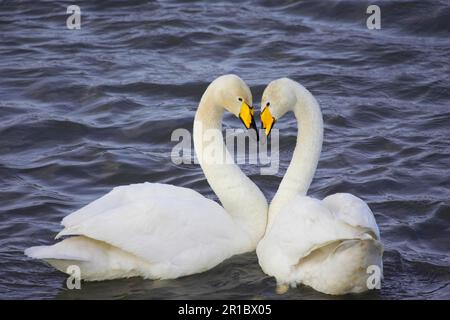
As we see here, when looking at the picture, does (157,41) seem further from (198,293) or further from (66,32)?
(198,293)

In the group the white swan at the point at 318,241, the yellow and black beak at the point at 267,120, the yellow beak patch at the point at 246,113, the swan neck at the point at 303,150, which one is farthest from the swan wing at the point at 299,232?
the yellow beak patch at the point at 246,113

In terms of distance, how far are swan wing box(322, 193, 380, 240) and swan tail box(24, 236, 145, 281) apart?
5.03 feet

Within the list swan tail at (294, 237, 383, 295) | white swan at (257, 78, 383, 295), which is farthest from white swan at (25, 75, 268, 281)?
swan tail at (294, 237, 383, 295)

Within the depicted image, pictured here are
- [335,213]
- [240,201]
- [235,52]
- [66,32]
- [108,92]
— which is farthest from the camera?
[66,32]

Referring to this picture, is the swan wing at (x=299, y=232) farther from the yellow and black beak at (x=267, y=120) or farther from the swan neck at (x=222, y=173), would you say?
the yellow and black beak at (x=267, y=120)

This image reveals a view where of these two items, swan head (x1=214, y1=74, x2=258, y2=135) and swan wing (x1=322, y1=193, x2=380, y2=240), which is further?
swan head (x1=214, y1=74, x2=258, y2=135)

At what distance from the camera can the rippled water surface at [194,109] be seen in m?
8.77

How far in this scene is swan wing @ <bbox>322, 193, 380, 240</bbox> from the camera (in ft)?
24.9

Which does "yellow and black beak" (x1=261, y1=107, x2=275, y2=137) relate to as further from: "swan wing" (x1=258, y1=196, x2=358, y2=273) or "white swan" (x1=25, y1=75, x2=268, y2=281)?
"swan wing" (x1=258, y1=196, x2=358, y2=273)

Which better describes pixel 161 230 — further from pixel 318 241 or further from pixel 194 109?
pixel 194 109

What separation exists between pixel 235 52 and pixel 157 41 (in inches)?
46.3

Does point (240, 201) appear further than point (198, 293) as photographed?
Yes

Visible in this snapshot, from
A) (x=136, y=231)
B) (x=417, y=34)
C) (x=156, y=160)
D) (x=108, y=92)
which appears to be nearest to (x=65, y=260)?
(x=136, y=231)
